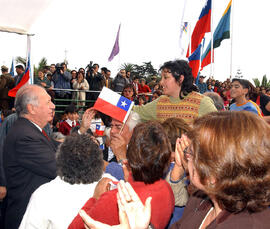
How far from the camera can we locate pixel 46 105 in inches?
116

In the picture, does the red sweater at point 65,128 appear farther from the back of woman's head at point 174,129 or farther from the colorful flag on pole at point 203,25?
the back of woman's head at point 174,129

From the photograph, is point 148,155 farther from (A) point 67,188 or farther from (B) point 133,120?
(B) point 133,120

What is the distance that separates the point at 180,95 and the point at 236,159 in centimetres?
221

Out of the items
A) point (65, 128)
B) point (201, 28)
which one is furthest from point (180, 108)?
point (201, 28)

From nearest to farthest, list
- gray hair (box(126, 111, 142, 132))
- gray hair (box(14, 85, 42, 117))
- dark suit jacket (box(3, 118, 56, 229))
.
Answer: dark suit jacket (box(3, 118, 56, 229)) < gray hair (box(14, 85, 42, 117)) < gray hair (box(126, 111, 142, 132))

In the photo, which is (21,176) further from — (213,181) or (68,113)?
(68,113)

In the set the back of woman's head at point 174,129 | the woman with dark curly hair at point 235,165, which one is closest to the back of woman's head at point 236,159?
the woman with dark curly hair at point 235,165

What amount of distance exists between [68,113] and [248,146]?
243 inches

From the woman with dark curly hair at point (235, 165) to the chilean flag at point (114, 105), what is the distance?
5.49 ft

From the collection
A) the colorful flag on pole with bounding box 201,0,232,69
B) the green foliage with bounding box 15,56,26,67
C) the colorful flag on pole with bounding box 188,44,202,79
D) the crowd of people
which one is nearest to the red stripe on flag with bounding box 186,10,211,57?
the colorful flag on pole with bounding box 188,44,202,79

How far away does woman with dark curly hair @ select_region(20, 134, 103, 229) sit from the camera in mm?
2053

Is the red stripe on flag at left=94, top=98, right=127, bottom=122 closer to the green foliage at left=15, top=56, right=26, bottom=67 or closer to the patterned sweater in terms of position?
the patterned sweater

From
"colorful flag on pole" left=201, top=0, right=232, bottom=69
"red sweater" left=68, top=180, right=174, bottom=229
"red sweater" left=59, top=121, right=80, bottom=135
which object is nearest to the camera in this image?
"red sweater" left=68, top=180, right=174, bottom=229

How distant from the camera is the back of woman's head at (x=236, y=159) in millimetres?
1146
